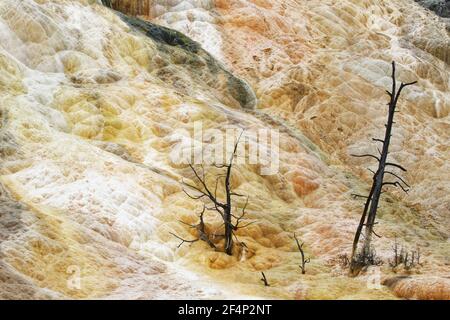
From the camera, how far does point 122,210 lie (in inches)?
622

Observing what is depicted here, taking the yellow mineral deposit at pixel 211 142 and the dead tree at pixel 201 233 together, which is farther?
the dead tree at pixel 201 233

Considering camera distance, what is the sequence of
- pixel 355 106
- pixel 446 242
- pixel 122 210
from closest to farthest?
pixel 122 210
pixel 446 242
pixel 355 106

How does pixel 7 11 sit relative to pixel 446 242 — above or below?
above

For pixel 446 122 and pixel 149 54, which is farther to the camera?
pixel 446 122

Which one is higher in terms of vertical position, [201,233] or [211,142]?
[211,142]

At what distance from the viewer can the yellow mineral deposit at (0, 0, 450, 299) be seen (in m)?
13.5

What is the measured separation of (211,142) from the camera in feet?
67.1

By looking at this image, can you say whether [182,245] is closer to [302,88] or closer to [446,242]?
[446,242]

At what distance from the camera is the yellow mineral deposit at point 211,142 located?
13.5 meters

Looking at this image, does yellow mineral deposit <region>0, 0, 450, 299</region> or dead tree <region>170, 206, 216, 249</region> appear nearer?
yellow mineral deposit <region>0, 0, 450, 299</region>

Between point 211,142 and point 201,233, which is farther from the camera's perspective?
point 211,142

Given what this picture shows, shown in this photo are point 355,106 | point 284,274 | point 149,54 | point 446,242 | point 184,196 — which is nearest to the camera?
point 284,274

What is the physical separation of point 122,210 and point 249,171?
5.33m

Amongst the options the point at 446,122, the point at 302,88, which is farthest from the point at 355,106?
the point at 446,122
